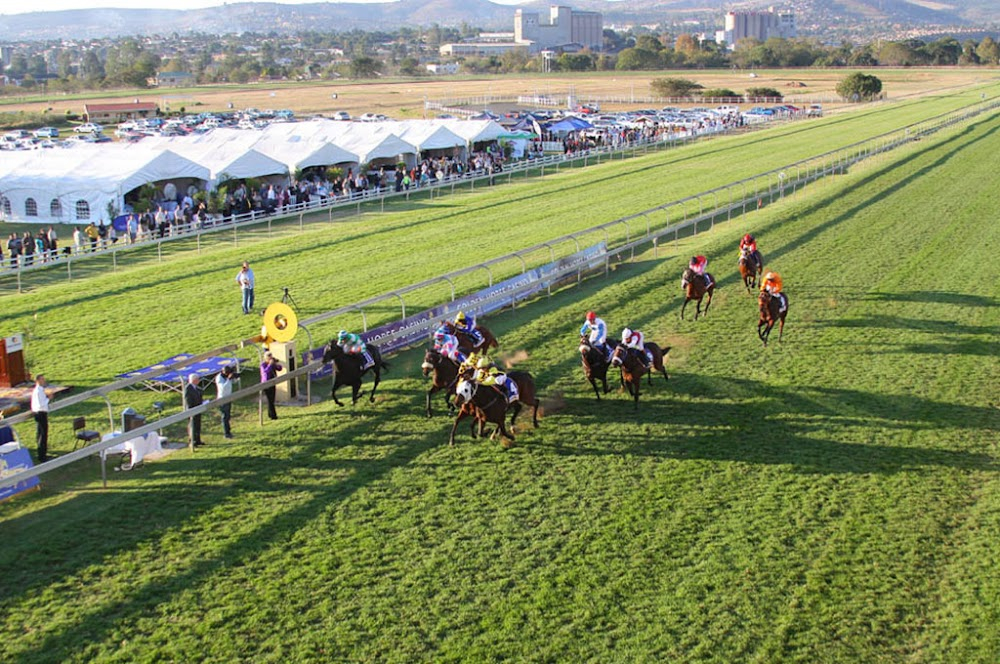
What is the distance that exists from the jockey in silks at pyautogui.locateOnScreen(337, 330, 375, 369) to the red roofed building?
239ft

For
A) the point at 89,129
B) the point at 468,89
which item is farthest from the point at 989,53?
the point at 89,129

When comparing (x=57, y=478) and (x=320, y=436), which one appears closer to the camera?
(x=57, y=478)

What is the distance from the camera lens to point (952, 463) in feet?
36.8

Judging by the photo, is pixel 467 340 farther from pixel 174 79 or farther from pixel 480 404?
pixel 174 79

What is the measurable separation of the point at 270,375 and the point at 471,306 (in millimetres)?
4905

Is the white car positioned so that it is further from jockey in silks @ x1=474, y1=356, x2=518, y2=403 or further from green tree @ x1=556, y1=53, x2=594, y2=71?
green tree @ x1=556, y1=53, x2=594, y2=71

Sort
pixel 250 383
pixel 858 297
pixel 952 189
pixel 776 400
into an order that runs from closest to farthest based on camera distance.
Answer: pixel 776 400
pixel 250 383
pixel 858 297
pixel 952 189

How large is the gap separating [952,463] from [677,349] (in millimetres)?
5051

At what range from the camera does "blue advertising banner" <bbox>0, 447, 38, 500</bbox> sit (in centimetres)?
1021

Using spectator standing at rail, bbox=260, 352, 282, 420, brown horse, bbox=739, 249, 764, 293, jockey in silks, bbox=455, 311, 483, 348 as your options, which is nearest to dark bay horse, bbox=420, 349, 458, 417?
jockey in silks, bbox=455, 311, 483, 348

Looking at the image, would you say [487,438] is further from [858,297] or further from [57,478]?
[858,297]

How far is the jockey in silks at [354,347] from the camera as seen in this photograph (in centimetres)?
1294

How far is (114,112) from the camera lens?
80188 mm

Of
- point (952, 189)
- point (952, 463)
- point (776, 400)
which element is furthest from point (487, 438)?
point (952, 189)
